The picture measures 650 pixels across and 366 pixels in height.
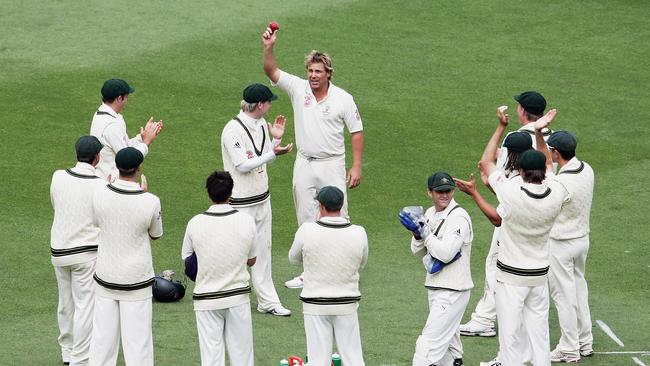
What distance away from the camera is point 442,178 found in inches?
429

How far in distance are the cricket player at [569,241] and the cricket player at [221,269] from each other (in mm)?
3377

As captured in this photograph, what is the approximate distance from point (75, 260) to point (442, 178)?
11.8 feet

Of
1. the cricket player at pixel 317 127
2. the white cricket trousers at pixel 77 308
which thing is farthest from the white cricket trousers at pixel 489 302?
the white cricket trousers at pixel 77 308

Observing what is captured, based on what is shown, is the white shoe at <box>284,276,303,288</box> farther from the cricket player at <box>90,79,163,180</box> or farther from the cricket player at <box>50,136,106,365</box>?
the cricket player at <box>50,136,106,365</box>

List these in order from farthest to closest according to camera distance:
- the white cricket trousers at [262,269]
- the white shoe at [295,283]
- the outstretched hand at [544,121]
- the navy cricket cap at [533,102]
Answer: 1. the white shoe at [295,283]
2. the white cricket trousers at [262,269]
3. the navy cricket cap at [533,102]
4. the outstretched hand at [544,121]

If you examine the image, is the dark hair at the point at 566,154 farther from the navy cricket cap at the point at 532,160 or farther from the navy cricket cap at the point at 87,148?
the navy cricket cap at the point at 87,148

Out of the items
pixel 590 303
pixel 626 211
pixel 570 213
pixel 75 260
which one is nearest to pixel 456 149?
pixel 626 211

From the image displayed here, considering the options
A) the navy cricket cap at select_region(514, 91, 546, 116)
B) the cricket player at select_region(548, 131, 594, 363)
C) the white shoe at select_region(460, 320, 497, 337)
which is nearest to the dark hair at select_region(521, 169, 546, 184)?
the cricket player at select_region(548, 131, 594, 363)

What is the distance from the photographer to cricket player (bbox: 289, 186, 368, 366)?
10148 mm

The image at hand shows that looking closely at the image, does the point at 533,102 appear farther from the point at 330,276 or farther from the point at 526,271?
the point at 330,276

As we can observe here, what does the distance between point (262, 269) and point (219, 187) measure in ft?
9.53

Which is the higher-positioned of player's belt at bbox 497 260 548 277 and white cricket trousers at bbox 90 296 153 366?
player's belt at bbox 497 260 548 277

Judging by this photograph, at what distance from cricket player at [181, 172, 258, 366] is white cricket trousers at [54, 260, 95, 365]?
1.50m

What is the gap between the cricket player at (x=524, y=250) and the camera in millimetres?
10562
